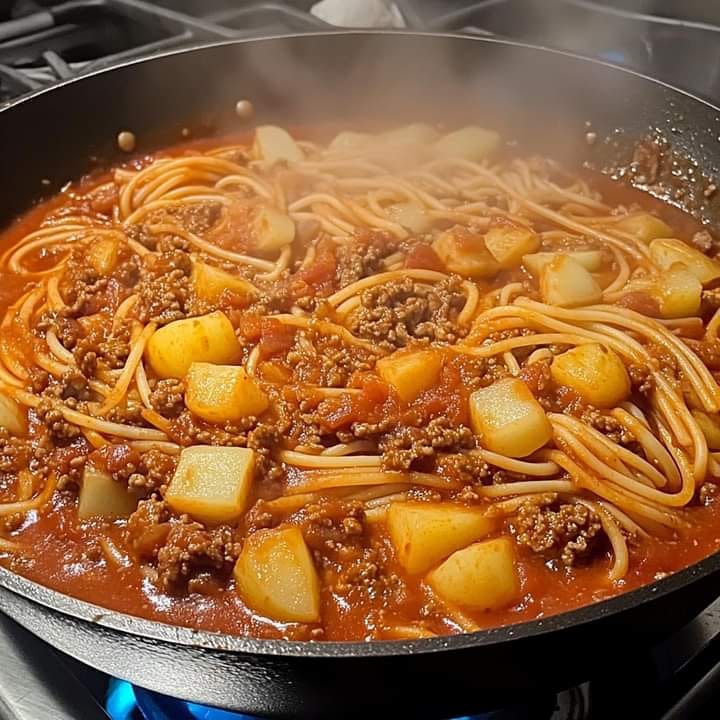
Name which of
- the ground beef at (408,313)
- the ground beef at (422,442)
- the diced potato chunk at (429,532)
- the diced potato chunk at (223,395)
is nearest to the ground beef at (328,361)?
the ground beef at (408,313)

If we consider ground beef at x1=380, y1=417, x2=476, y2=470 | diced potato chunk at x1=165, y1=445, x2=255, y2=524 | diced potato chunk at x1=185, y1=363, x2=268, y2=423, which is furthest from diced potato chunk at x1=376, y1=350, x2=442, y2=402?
diced potato chunk at x1=165, y1=445, x2=255, y2=524

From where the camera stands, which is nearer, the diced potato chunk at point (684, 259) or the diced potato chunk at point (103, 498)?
the diced potato chunk at point (103, 498)

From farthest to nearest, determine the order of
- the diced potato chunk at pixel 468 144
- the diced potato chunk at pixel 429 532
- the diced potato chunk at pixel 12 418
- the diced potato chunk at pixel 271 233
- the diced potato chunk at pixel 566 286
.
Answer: the diced potato chunk at pixel 468 144 < the diced potato chunk at pixel 271 233 < the diced potato chunk at pixel 566 286 < the diced potato chunk at pixel 12 418 < the diced potato chunk at pixel 429 532

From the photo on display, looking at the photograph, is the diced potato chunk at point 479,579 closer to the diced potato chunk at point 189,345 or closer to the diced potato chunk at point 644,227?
the diced potato chunk at point 189,345

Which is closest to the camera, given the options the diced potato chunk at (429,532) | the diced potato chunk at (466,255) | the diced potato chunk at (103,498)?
the diced potato chunk at (429,532)

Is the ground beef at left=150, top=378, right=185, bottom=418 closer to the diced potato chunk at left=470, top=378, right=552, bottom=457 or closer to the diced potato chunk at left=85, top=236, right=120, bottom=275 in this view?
the diced potato chunk at left=85, top=236, right=120, bottom=275

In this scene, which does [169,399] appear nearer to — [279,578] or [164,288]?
[164,288]

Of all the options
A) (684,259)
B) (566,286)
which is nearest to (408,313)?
(566,286)
